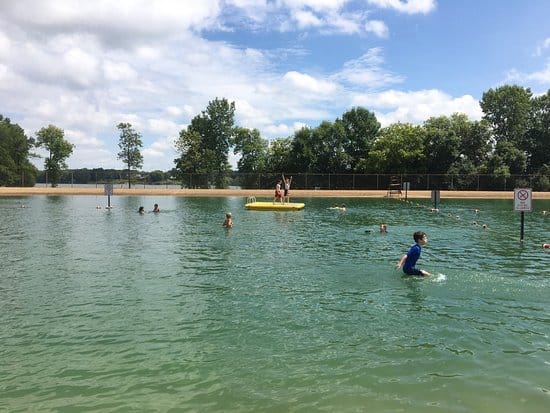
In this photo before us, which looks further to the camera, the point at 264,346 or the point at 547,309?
the point at 547,309

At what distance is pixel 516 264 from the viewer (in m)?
15.7

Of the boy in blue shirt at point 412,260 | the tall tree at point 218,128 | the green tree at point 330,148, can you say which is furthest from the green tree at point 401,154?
the boy in blue shirt at point 412,260

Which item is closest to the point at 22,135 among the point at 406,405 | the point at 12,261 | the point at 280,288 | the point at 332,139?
the point at 332,139

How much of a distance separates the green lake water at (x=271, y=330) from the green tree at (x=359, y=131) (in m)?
61.2

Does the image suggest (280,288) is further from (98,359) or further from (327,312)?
(98,359)

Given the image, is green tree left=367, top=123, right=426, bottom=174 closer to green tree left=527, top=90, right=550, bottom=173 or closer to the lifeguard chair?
the lifeguard chair

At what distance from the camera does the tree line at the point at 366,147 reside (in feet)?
240

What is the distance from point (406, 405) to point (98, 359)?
4617 mm

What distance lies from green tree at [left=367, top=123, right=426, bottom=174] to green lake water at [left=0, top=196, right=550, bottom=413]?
55.5 meters

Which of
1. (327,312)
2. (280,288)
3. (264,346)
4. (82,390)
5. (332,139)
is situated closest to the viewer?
(82,390)

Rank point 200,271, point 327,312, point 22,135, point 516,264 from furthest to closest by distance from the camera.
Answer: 1. point 22,135
2. point 516,264
3. point 200,271
4. point 327,312

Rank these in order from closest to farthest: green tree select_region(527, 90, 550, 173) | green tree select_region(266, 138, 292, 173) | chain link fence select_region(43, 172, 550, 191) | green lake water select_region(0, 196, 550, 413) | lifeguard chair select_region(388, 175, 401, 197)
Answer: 1. green lake water select_region(0, 196, 550, 413)
2. lifeguard chair select_region(388, 175, 401, 197)
3. chain link fence select_region(43, 172, 550, 191)
4. green tree select_region(527, 90, 550, 173)
5. green tree select_region(266, 138, 292, 173)

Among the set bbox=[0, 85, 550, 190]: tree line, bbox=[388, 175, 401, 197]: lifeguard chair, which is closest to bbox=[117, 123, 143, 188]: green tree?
bbox=[0, 85, 550, 190]: tree line

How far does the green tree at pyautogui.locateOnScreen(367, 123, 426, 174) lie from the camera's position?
72.6m
